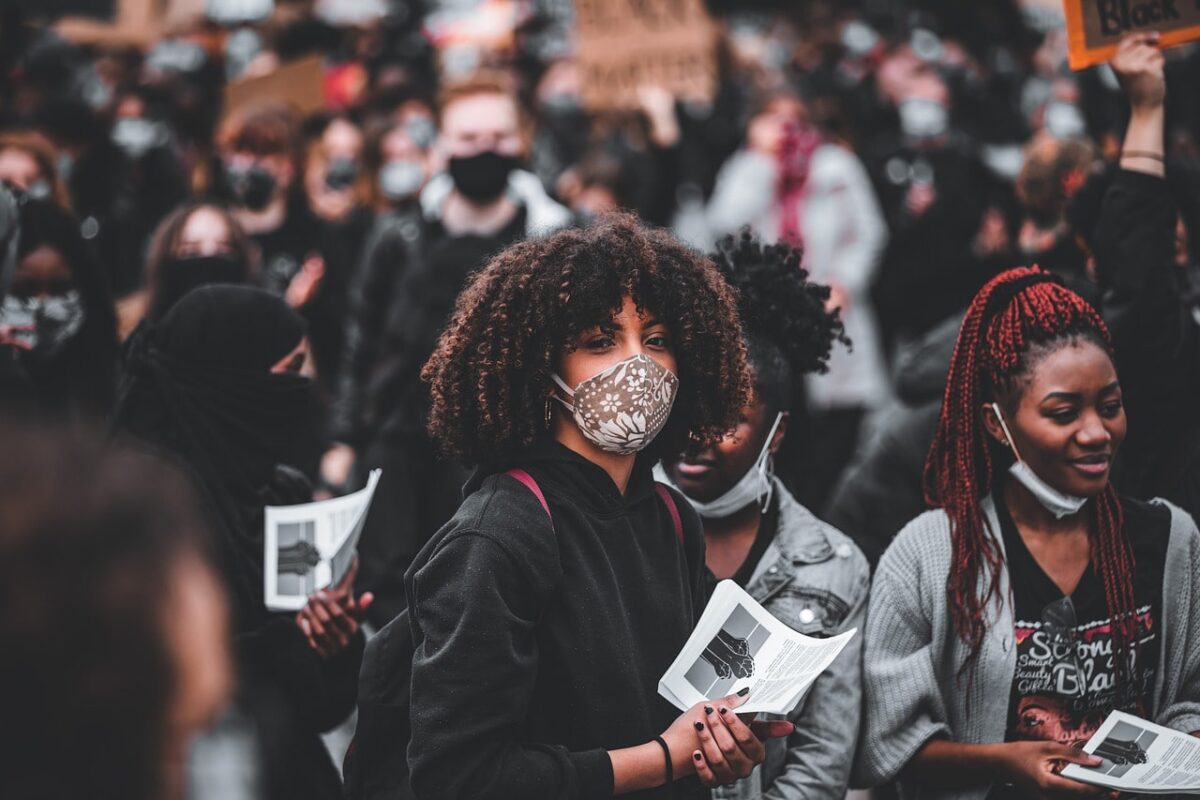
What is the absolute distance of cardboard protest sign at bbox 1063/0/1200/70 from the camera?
381cm

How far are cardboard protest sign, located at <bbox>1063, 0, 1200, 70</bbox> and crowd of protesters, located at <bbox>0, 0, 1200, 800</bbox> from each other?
79mm

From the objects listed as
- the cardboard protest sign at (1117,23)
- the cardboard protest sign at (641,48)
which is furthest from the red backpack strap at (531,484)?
the cardboard protest sign at (641,48)

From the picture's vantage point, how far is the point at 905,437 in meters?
4.04

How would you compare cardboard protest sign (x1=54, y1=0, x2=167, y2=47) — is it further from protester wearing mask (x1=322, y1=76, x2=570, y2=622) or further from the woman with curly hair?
the woman with curly hair

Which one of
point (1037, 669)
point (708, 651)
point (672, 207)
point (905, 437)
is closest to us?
point (708, 651)

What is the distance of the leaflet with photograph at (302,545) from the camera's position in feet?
11.5

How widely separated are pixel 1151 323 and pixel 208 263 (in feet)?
9.87

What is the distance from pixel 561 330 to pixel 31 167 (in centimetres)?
388

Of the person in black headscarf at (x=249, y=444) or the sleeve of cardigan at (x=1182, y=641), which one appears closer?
the sleeve of cardigan at (x=1182, y=641)

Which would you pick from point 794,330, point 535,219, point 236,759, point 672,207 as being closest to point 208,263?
point 535,219

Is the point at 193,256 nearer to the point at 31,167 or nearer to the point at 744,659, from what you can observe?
the point at 31,167

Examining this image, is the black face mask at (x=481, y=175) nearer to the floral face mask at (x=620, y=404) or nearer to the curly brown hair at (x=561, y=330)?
the curly brown hair at (x=561, y=330)

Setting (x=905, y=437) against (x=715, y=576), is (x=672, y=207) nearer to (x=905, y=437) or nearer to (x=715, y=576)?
(x=905, y=437)

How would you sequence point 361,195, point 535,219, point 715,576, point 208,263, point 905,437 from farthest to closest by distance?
point 361,195 < point 535,219 < point 208,263 < point 905,437 < point 715,576
